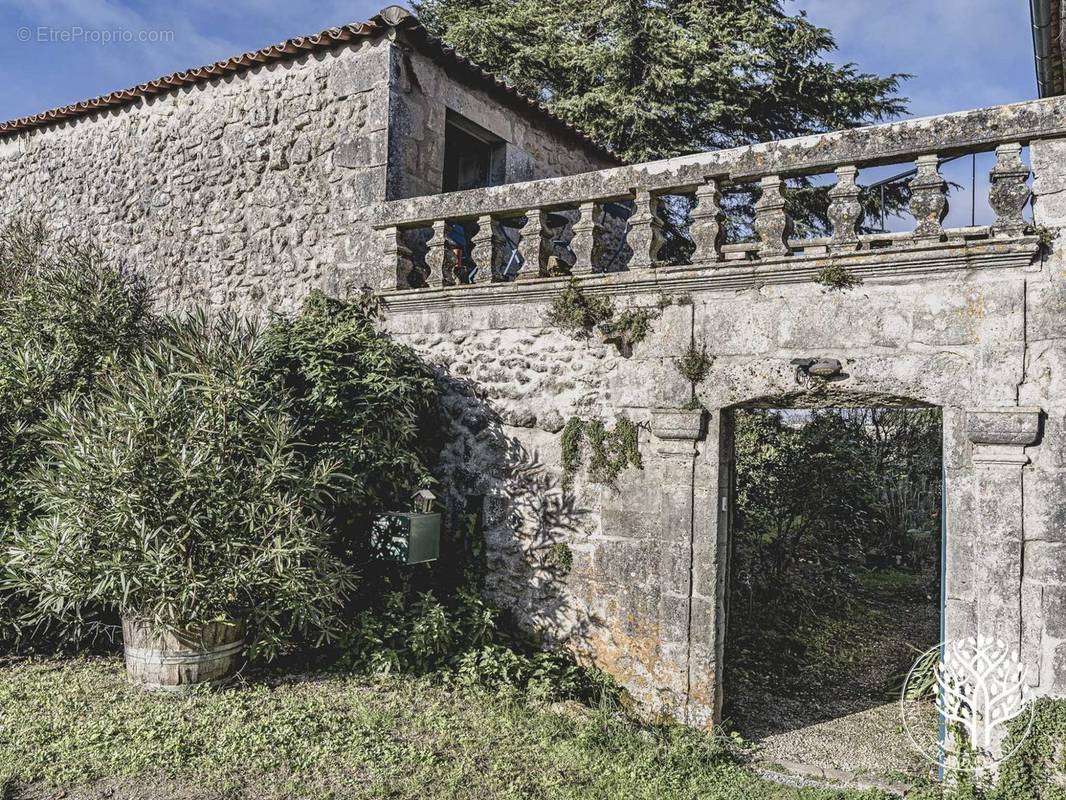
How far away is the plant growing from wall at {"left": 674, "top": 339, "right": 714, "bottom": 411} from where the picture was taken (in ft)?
Result: 15.9

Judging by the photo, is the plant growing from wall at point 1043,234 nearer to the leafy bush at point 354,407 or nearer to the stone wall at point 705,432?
the stone wall at point 705,432

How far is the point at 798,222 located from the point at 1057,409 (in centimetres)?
846

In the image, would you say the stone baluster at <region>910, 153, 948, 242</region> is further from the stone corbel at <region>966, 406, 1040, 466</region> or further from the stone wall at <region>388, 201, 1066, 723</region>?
the stone corbel at <region>966, 406, 1040, 466</region>

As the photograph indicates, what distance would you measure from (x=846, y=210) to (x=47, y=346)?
557 centimetres

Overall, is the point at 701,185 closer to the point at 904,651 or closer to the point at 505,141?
the point at 505,141

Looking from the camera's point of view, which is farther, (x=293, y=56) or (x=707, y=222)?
(x=293, y=56)

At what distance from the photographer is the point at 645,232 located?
16.5 feet

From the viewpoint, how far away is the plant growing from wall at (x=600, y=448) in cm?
507

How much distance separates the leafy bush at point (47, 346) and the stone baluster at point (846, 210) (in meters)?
4.61

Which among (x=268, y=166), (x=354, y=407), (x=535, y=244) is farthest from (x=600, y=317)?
(x=268, y=166)

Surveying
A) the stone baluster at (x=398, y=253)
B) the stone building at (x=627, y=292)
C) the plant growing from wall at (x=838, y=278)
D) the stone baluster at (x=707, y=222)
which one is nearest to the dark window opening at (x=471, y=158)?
the stone building at (x=627, y=292)

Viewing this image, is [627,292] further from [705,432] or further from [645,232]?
[705,432]

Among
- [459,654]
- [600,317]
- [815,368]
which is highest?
[600,317]

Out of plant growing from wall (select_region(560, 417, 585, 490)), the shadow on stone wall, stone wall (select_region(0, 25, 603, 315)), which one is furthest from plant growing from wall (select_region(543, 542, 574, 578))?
stone wall (select_region(0, 25, 603, 315))
